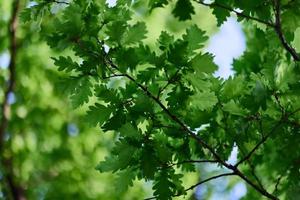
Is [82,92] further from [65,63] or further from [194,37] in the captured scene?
[194,37]

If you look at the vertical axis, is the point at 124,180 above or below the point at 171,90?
below

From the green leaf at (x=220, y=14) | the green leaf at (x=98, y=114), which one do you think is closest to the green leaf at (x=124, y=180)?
the green leaf at (x=98, y=114)

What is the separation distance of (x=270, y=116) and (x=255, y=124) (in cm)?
7

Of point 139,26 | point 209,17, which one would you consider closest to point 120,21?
point 139,26

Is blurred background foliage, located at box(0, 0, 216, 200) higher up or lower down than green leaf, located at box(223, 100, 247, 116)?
higher up

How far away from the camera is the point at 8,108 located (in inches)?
198

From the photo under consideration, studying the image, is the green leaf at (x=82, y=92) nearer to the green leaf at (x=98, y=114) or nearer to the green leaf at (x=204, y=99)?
the green leaf at (x=98, y=114)

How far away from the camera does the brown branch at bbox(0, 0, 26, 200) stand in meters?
4.68

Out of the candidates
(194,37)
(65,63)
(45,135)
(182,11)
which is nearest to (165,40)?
(194,37)

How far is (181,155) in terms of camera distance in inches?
64.8

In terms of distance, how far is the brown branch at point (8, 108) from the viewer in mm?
4676

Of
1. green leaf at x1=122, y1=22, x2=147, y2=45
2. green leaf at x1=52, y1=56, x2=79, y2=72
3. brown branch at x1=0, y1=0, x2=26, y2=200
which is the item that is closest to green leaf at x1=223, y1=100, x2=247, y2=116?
green leaf at x1=122, y1=22, x2=147, y2=45

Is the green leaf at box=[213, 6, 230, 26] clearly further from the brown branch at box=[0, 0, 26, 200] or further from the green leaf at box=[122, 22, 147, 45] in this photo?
the brown branch at box=[0, 0, 26, 200]

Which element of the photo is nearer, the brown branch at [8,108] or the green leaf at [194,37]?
the green leaf at [194,37]
